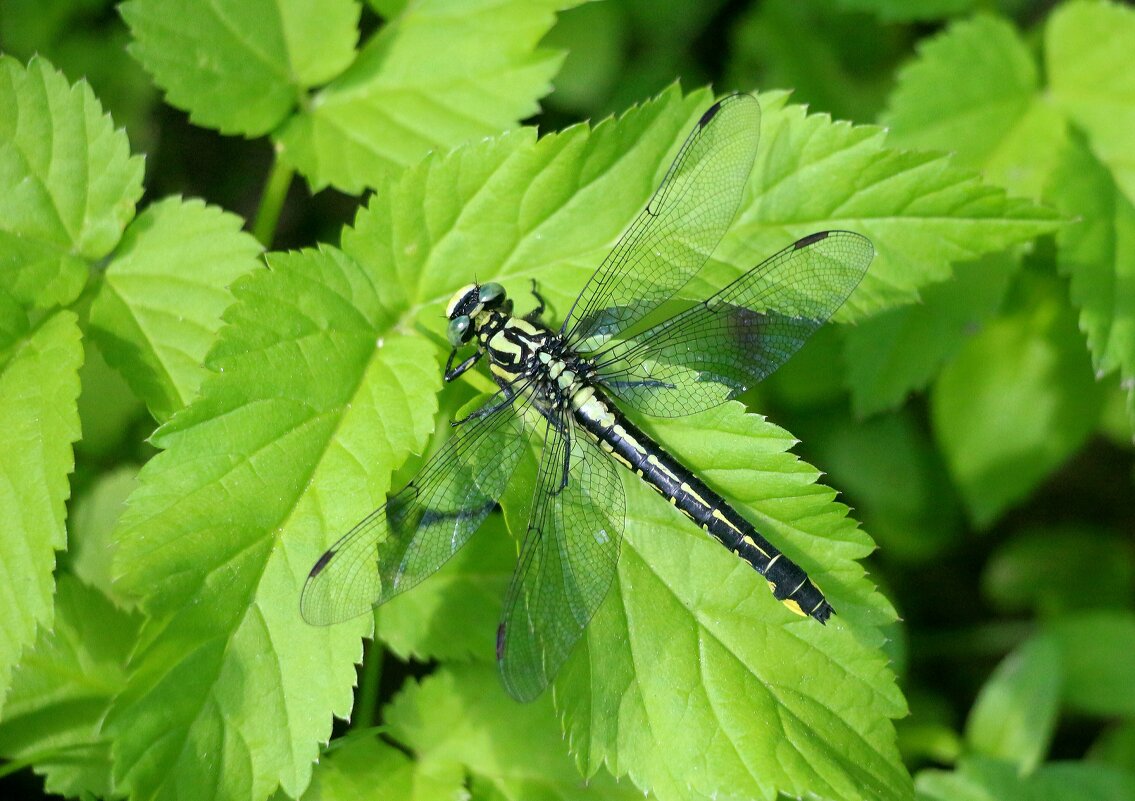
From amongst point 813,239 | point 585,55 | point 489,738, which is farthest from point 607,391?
point 585,55

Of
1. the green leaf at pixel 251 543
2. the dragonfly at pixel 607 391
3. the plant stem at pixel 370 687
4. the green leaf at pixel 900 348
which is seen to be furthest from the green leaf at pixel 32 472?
the green leaf at pixel 900 348

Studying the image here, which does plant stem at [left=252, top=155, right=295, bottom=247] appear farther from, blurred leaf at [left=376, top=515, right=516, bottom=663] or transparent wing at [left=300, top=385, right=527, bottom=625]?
blurred leaf at [left=376, top=515, right=516, bottom=663]

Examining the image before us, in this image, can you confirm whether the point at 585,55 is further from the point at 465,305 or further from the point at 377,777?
the point at 377,777

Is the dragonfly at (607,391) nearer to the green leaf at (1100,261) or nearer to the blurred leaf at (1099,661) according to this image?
the green leaf at (1100,261)

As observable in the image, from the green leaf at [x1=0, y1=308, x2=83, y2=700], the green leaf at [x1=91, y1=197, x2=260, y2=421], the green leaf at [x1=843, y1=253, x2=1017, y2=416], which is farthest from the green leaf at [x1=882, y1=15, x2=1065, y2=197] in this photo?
the green leaf at [x1=0, y1=308, x2=83, y2=700]

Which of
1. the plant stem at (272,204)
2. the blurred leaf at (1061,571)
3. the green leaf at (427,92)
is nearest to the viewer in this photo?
the green leaf at (427,92)
